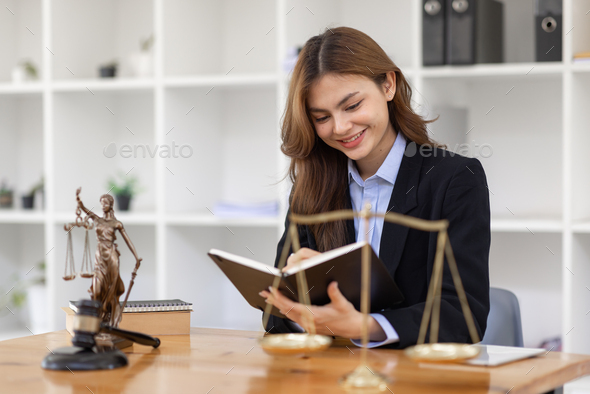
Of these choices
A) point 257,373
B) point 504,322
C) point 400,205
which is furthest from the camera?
point 504,322

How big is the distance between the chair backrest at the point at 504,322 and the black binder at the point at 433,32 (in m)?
0.87

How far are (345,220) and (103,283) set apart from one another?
647 mm

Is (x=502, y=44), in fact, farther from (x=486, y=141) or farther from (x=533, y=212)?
(x=533, y=212)

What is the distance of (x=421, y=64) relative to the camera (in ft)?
7.10

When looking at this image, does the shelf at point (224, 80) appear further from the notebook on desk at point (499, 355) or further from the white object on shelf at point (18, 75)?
the notebook on desk at point (499, 355)

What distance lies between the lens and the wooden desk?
0.93m

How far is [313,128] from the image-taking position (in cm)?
163

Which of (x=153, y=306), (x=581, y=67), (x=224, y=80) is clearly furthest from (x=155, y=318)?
(x=581, y=67)

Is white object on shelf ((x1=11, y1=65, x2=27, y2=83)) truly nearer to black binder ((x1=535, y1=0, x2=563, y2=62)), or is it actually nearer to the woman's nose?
the woman's nose

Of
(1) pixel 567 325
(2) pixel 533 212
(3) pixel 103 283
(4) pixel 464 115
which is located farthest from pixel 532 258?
(3) pixel 103 283

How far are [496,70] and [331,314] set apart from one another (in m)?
1.28

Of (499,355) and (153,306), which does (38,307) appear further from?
(499,355)

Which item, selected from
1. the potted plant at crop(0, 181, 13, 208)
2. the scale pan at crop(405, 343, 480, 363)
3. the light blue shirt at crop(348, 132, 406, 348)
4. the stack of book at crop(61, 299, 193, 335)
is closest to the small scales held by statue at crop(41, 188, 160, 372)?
the stack of book at crop(61, 299, 193, 335)

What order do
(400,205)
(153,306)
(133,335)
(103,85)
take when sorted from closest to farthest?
(133,335) → (153,306) → (400,205) → (103,85)
